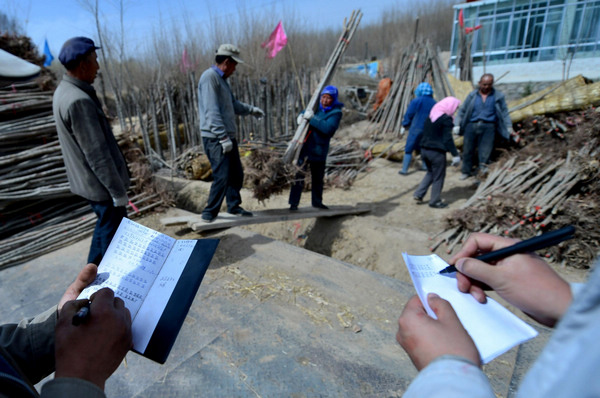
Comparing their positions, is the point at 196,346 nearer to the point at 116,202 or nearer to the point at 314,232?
the point at 116,202

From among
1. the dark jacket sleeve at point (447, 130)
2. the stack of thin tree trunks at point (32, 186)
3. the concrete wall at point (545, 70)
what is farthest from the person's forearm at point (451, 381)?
the concrete wall at point (545, 70)

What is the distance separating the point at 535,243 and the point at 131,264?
1306 millimetres

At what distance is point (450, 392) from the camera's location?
58 centimetres

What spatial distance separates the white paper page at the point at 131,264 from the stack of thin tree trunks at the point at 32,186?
11.8 feet

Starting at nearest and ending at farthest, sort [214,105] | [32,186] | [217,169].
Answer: [214,105] < [217,169] < [32,186]

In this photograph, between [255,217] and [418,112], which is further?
[418,112]

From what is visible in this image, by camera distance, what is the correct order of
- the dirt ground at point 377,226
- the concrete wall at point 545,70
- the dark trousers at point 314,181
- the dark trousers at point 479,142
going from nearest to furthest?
the dirt ground at point 377,226
the dark trousers at point 314,181
the dark trousers at point 479,142
the concrete wall at point 545,70

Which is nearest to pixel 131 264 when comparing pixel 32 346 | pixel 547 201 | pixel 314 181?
pixel 32 346

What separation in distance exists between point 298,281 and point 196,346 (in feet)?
3.52

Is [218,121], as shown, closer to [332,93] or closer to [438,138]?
[332,93]

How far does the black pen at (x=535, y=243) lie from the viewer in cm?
94

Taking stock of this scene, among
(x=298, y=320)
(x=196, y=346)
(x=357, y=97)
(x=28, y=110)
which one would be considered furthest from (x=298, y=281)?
(x=357, y=97)

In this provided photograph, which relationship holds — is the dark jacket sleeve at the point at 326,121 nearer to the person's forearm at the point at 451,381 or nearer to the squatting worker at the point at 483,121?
the squatting worker at the point at 483,121

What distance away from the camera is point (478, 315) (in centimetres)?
97
